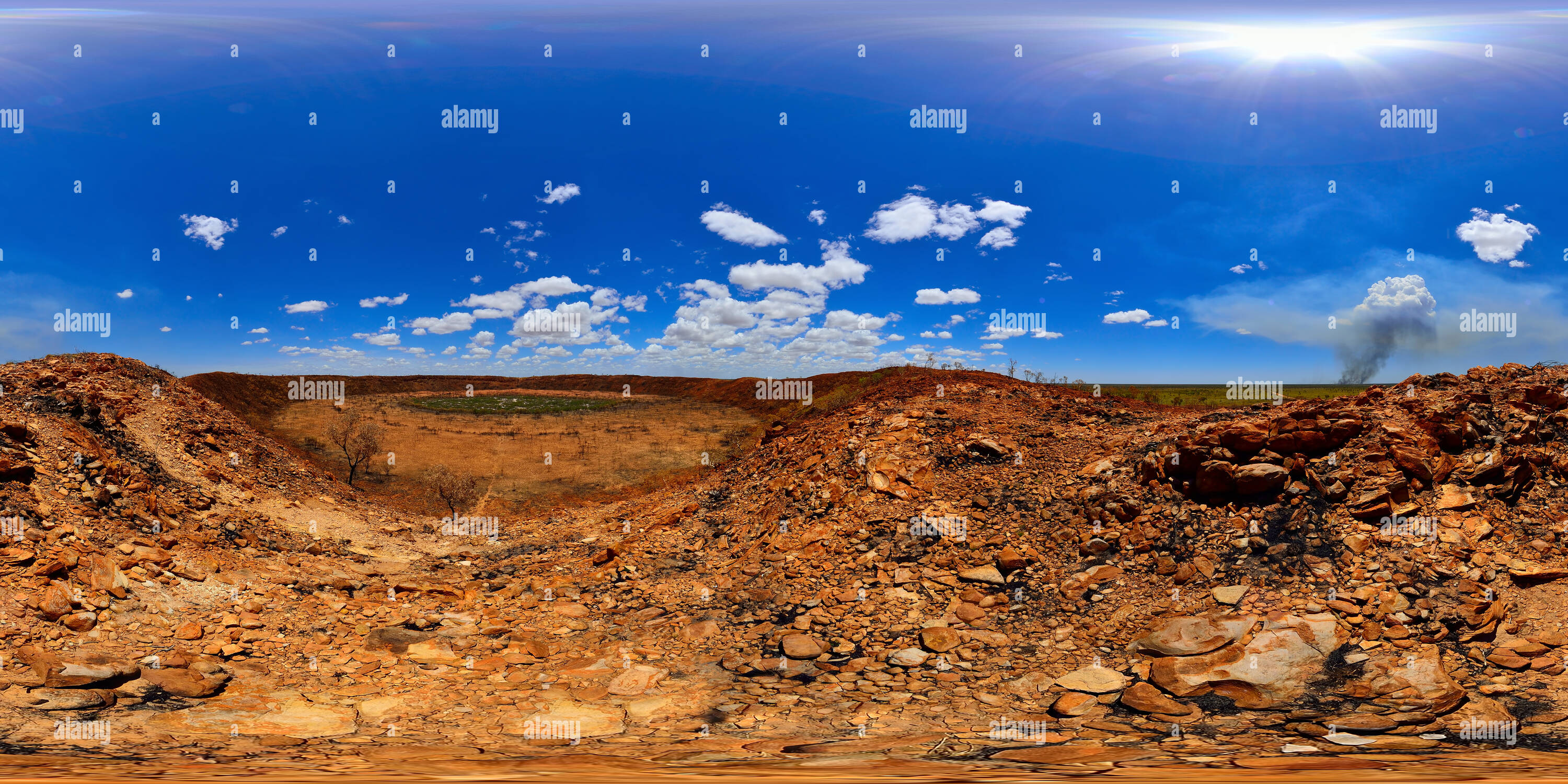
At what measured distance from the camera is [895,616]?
28.0ft

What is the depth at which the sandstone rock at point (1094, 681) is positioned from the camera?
6668mm

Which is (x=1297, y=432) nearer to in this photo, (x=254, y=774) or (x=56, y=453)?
(x=254, y=774)

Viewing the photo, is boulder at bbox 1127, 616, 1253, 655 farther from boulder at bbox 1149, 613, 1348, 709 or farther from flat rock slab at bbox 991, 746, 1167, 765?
flat rock slab at bbox 991, 746, 1167, 765

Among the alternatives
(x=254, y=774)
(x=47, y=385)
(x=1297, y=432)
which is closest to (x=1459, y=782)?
(x=1297, y=432)

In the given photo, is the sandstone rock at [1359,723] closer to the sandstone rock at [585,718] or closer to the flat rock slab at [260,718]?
the sandstone rock at [585,718]

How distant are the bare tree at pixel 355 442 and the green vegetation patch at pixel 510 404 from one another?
14172mm

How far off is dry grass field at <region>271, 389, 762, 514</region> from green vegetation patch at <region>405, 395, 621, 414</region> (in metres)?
0.48

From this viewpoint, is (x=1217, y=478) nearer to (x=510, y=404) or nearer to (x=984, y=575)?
(x=984, y=575)

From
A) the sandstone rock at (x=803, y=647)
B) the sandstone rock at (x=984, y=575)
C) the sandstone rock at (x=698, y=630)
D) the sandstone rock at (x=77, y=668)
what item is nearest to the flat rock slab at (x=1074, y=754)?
the sandstone rock at (x=803, y=647)

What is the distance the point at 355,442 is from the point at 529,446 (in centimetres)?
820

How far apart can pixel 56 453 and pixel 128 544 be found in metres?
3.33

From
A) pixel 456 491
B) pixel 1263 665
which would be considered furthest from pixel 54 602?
pixel 1263 665

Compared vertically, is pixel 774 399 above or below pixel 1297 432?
above

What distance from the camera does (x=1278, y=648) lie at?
6.66 m
